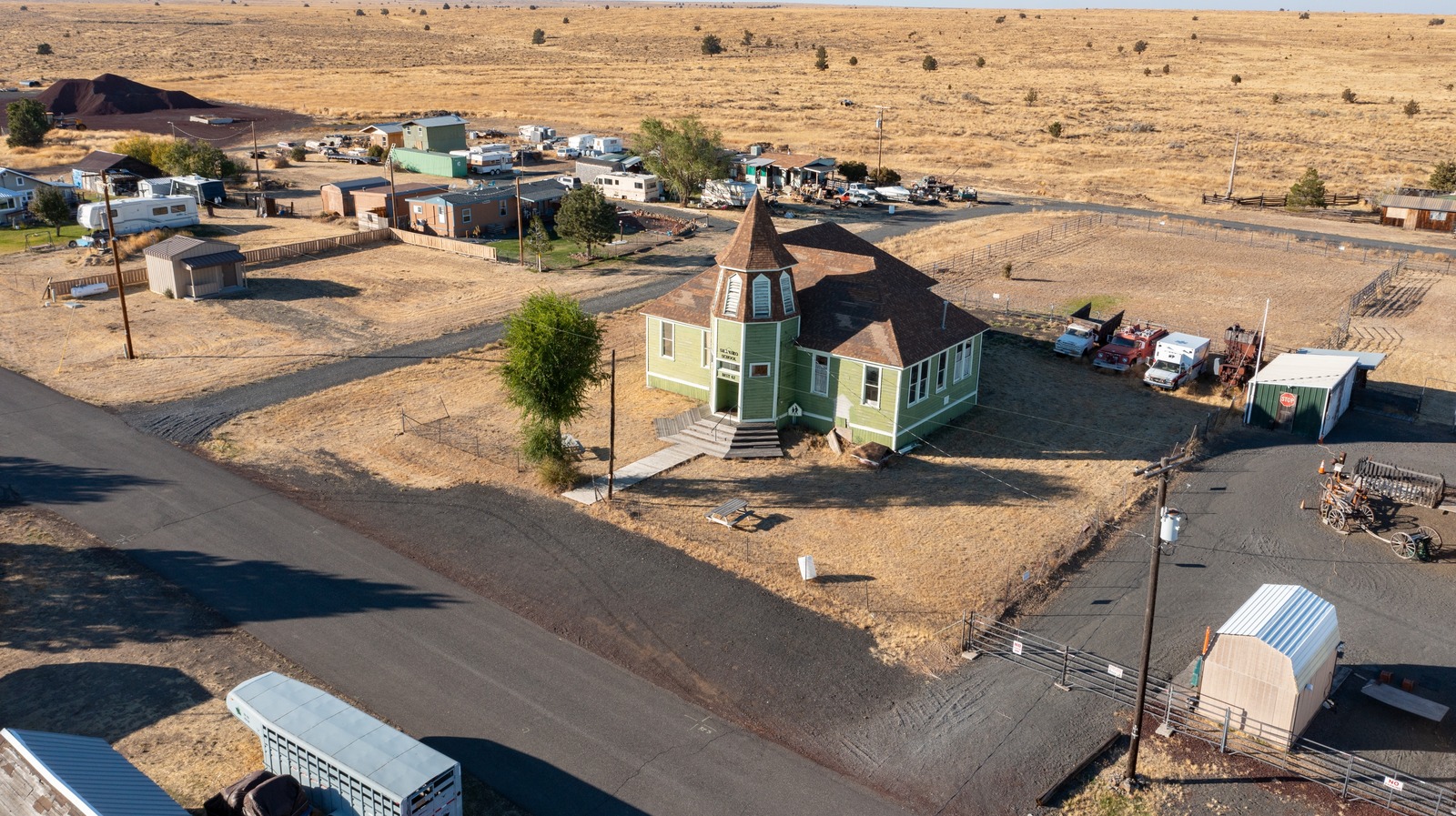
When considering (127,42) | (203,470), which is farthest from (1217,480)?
(127,42)

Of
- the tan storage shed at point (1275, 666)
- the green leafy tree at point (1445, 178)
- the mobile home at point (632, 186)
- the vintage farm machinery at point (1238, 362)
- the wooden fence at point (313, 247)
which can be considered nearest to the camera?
the tan storage shed at point (1275, 666)

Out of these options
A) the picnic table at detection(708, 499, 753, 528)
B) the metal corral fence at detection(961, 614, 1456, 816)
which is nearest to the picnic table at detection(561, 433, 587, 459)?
the picnic table at detection(708, 499, 753, 528)

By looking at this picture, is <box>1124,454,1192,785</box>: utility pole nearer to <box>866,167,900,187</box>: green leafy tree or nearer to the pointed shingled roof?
the pointed shingled roof

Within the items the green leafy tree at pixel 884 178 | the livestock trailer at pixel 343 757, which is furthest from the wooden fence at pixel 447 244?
the livestock trailer at pixel 343 757

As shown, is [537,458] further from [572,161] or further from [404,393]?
[572,161]

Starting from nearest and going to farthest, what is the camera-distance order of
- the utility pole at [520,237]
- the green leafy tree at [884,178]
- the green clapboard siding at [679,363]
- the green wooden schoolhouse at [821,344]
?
the green wooden schoolhouse at [821,344] → the green clapboard siding at [679,363] → the utility pole at [520,237] → the green leafy tree at [884,178]

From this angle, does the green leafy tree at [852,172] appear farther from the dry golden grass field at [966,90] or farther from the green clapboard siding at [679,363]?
the green clapboard siding at [679,363]
